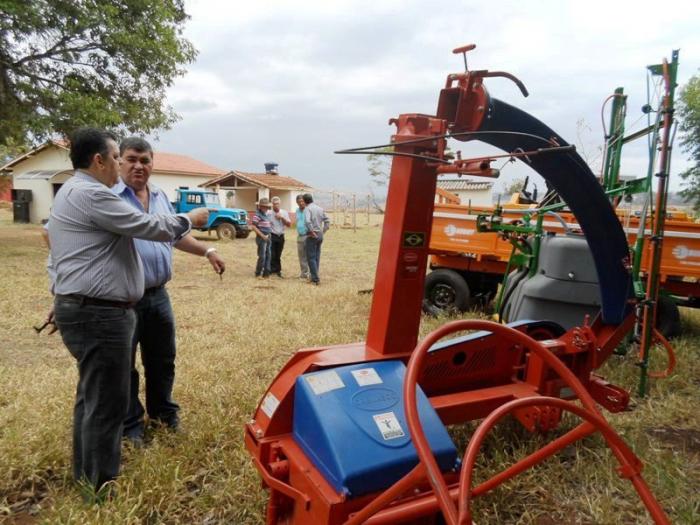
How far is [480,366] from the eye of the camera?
2.77 meters

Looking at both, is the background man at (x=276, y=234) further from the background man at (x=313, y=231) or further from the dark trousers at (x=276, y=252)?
the background man at (x=313, y=231)

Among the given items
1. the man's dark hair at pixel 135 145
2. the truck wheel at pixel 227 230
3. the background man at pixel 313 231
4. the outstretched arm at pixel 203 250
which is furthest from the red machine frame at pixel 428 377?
the truck wheel at pixel 227 230

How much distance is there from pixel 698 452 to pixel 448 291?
3697mm

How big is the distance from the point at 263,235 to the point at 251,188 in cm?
1715

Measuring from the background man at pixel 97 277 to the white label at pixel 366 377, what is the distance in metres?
1.09

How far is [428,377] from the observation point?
8.50ft

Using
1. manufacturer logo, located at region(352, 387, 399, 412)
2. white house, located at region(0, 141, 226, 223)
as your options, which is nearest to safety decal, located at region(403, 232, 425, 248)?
manufacturer logo, located at region(352, 387, 399, 412)

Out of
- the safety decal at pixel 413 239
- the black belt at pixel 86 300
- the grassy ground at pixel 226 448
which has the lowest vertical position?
the grassy ground at pixel 226 448

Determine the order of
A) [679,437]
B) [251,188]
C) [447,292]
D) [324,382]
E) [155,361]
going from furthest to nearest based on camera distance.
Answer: [251,188]
[447,292]
[679,437]
[155,361]
[324,382]

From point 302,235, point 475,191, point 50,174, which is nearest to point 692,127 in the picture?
point 475,191

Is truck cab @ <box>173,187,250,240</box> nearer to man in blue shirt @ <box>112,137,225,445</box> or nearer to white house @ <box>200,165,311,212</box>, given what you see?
white house @ <box>200,165,311,212</box>

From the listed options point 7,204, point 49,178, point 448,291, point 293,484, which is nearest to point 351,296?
point 448,291

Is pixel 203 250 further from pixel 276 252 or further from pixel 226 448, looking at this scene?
pixel 276 252

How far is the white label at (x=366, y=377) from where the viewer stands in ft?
6.51
